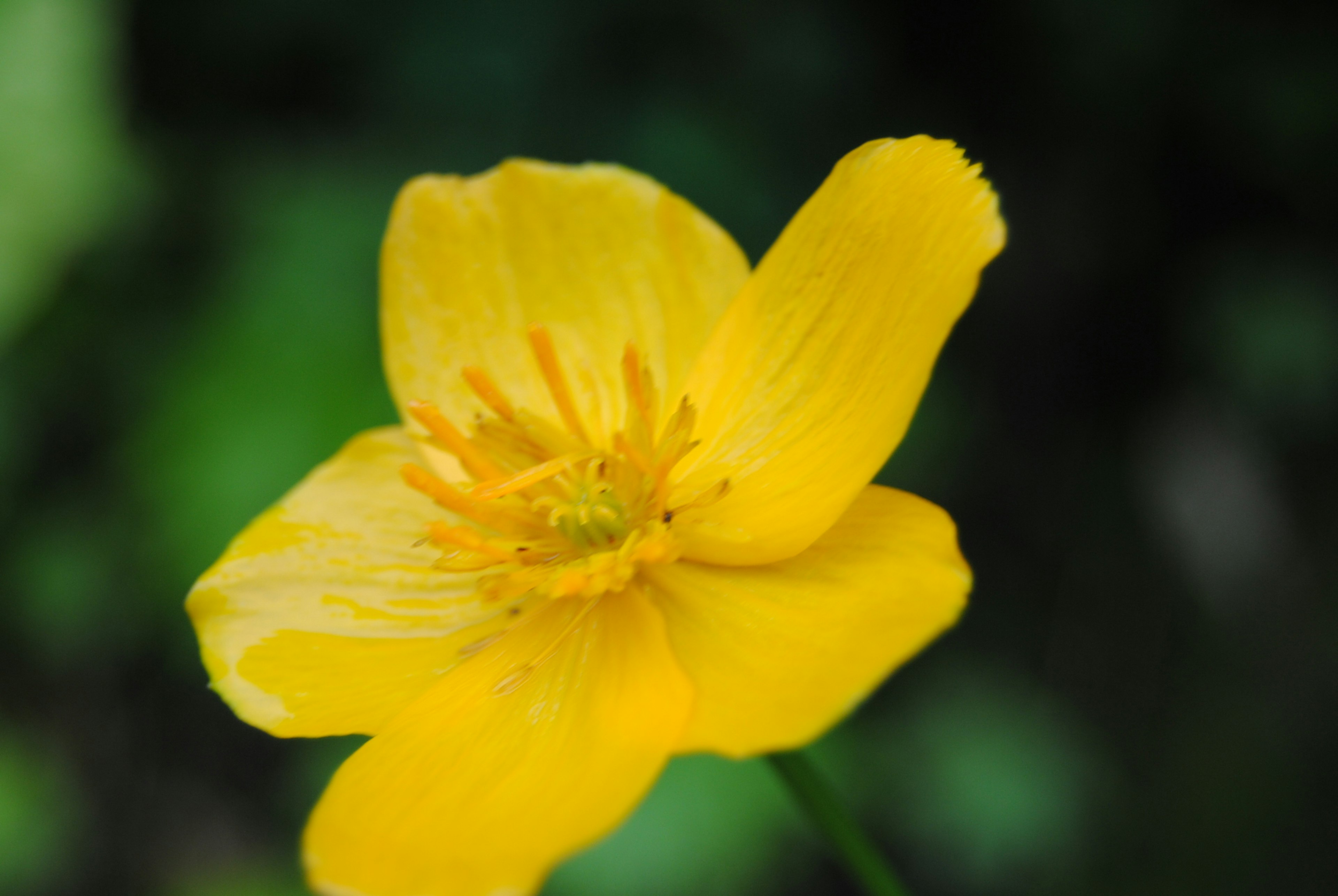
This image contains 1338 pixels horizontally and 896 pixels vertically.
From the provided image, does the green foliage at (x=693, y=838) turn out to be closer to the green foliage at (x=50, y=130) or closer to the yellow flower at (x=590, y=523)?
the yellow flower at (x=590, y=523)

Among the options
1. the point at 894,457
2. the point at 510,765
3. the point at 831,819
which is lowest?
the point at 894,457

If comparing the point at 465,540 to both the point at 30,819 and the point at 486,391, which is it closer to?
the point at 486,391

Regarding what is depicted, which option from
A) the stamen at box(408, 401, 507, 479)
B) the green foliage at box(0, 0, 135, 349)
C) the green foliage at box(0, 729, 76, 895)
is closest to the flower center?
the stamen at box(408, 401, 507, 479)

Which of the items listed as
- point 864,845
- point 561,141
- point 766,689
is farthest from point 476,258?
point 561,141

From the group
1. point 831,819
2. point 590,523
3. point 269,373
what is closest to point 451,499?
point 590,523

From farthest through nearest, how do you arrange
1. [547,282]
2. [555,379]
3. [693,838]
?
1. [693,838]
2. [547,282]
3. [555,379]

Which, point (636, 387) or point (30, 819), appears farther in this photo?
Answer: point (30, 819)

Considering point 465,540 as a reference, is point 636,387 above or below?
above

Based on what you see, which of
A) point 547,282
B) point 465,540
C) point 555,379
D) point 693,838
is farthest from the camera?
point 693,838

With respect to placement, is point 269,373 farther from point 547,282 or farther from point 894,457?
point 894,457

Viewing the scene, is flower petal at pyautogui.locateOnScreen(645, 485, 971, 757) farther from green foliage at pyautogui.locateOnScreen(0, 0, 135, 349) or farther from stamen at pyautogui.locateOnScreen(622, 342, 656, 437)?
green foliage at pyautogui.locateOnScreen(0, 0, 135, 349)
